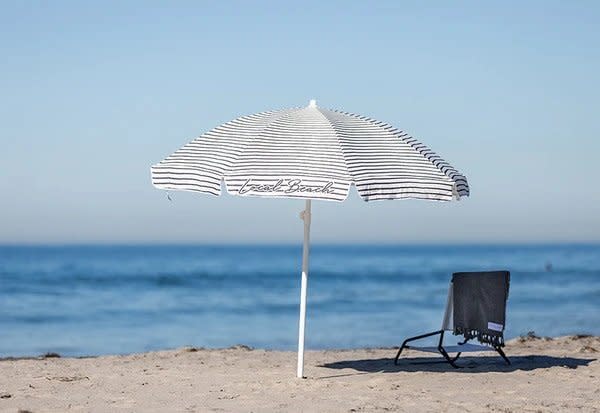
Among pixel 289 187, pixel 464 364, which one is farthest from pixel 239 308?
pixel 289 187

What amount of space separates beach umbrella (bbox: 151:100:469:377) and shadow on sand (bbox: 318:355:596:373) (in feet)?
3.63

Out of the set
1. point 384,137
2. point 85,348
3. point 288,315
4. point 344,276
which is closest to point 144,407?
point 384,137

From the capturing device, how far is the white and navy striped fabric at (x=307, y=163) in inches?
278

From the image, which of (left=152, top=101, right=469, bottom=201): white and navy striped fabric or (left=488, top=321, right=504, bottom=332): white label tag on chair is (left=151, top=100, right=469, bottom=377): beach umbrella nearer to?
(left=152, top=101, right=469, bottom=201): white and navy striped fabric

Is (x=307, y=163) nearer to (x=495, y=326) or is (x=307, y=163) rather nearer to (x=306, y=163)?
(x=306, y=163)

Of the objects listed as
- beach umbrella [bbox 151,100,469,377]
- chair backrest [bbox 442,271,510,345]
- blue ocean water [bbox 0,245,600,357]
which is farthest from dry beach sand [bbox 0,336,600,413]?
blue ocean water [bbox 0,245,600,357]

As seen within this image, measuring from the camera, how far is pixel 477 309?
8.46m

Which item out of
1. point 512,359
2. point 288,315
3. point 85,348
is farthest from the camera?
point 288,315

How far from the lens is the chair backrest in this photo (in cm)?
833

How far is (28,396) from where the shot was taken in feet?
24.1

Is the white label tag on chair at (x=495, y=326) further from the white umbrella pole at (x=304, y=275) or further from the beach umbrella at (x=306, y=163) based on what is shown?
the white umbrella pole at (x=304, y=275)

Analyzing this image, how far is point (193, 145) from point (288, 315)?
16.3 m

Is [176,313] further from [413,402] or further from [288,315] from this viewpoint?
[413,402]

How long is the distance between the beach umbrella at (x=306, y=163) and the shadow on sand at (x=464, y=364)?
1107 mm
